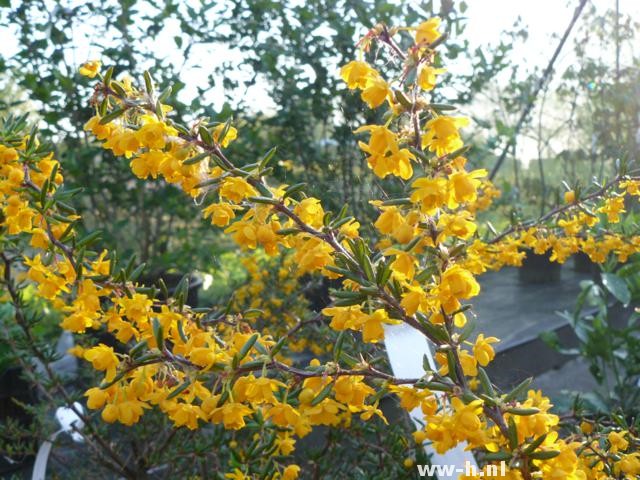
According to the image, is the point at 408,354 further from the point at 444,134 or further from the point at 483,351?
the point at 444,134

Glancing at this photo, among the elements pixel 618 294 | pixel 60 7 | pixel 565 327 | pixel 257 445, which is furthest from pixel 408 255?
pixel 565 327

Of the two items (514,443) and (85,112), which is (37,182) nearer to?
(514,443)

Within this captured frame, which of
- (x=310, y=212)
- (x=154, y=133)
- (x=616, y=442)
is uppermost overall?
(x=154, y=133)

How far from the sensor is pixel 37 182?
1126 mm

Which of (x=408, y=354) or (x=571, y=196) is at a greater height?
(x=571, y=196)

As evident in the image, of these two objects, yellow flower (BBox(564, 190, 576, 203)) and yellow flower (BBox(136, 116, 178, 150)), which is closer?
yellow flower (BBox(136, 116, 178, 150))

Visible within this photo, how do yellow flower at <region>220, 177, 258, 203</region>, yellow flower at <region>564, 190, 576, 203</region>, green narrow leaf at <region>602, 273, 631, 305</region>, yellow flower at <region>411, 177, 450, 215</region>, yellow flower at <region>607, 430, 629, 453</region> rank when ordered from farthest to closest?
1. green narrow leaf at <region>602, 273, 631, 305</region>
2. yellow flower at <region>564, 190, 576, 203</region>
3. yellow flower at <region>607, 430, 629, 453</region>
4. yellow flower at <region>220, 177, 258, 203</region>
5. yellow flower at <region>411, 177, 450, 215</region>

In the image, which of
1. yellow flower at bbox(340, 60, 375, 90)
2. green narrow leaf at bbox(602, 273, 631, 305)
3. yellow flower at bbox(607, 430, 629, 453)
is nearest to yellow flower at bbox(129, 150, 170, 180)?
yellow flower at bbox(340, 60, 375, 90)

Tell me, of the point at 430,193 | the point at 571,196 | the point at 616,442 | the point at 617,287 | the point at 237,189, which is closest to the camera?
the point at 430,193

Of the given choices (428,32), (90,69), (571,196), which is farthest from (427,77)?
A: (571,196)

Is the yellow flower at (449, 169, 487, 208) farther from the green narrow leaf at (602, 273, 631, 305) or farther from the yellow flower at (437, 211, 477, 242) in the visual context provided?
the green narrow leaf at (602, 273, 631, 305)

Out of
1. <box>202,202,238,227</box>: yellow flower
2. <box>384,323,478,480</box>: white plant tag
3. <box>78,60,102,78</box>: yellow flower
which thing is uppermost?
<box>78,60,102,78</box>: yellow flower

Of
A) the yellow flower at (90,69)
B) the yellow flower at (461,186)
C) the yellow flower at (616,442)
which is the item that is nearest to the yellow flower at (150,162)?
the yellow flower at (90,69)

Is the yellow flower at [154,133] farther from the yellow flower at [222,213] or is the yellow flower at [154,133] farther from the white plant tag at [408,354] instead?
the white plant tag at [408,354]
